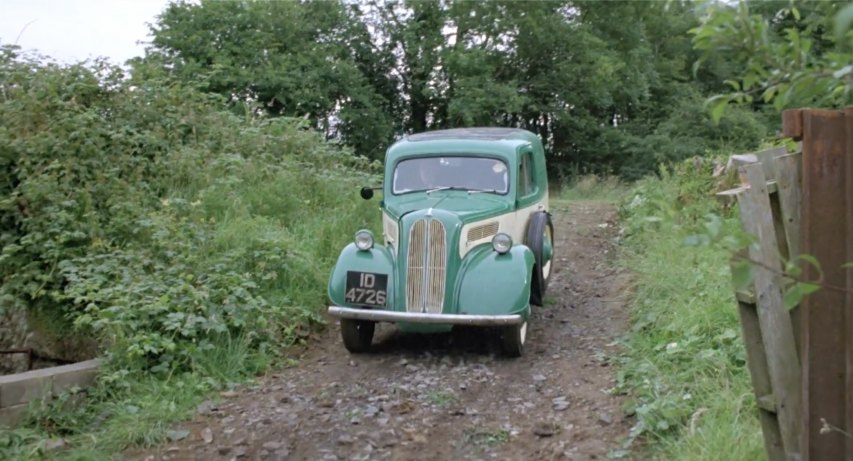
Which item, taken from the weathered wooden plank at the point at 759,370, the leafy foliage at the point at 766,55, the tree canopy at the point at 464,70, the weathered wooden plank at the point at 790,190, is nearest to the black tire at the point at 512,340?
the weathered wooden plank at the point at 759,370

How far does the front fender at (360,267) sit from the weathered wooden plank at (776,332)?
3767mm

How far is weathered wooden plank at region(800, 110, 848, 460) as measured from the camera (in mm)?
3080

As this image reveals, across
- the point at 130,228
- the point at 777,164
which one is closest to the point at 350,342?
the point at 130,228

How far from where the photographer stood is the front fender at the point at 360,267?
6.86 meters

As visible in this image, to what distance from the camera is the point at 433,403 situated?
18.9 feet

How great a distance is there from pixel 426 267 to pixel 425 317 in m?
0.47

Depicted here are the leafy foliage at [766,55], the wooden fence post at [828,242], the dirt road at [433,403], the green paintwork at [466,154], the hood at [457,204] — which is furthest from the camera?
the green paintwork at [466,154]

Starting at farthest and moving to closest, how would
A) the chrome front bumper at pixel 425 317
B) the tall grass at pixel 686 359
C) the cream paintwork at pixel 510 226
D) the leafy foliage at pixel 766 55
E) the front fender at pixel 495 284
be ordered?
the cream paintwork at pixel 510 226 → the front fender at pixel 495 284 → the chrome front bumper at pixel 425 317 → the tall grass at pixel 686 359 → the leafy foliage at pixel 766 55

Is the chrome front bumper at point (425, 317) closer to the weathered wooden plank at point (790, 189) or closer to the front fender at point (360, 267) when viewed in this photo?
the front fender at point (360, 267)

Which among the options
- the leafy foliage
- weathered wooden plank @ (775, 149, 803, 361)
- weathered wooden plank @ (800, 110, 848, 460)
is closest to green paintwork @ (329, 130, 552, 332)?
weathered wooden plank @ (775, 149, 803, 361)

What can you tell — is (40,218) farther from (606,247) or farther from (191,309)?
(606,247)

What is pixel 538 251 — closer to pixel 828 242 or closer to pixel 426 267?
pixel 426 267

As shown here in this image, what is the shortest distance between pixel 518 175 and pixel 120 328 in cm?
374

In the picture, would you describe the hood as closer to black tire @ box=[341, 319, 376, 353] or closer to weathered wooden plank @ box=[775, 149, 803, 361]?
black tire @ box=[341, 319, 376, 353]
